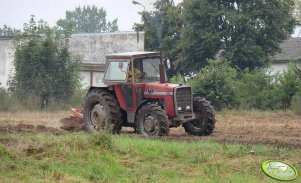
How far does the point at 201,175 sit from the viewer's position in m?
10.8

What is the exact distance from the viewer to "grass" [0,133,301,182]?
10562 millimetres

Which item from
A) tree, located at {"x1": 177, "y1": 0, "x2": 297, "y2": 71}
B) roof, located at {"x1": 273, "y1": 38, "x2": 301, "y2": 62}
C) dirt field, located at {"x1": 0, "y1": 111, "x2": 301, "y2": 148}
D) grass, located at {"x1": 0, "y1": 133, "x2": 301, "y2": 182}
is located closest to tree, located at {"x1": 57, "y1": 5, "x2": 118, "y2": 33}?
roof, located at {"x1": 273, "y1": 38, "x2": 301, "y2": 62}

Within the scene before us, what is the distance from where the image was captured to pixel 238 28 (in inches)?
1490

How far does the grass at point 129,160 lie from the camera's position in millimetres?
10562

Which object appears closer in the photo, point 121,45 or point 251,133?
point 251,133

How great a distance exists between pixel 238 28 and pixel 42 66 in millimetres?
13192

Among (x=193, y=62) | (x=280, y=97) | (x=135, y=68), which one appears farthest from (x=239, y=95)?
(x=135, y=68)

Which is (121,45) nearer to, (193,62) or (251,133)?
(193,62)

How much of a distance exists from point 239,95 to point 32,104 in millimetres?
10289

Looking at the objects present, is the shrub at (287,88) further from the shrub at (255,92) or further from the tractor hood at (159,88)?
the tractor hood at (159,88)

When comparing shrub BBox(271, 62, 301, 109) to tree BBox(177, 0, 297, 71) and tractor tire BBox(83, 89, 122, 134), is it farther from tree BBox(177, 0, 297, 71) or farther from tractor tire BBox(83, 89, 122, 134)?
tractor tire BBox(83, 89, 122, 134)

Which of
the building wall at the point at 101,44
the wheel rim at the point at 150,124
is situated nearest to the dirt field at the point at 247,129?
the wheel rim at the point at 150,124

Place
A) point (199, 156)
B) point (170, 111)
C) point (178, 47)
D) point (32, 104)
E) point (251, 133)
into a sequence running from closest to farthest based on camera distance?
point (199, 156) < point (170, 111) < point (251, 133) < point (32, 104) < point (178, 47)

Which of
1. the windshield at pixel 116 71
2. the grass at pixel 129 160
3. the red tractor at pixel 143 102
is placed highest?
the windshield at pixel 116 71
